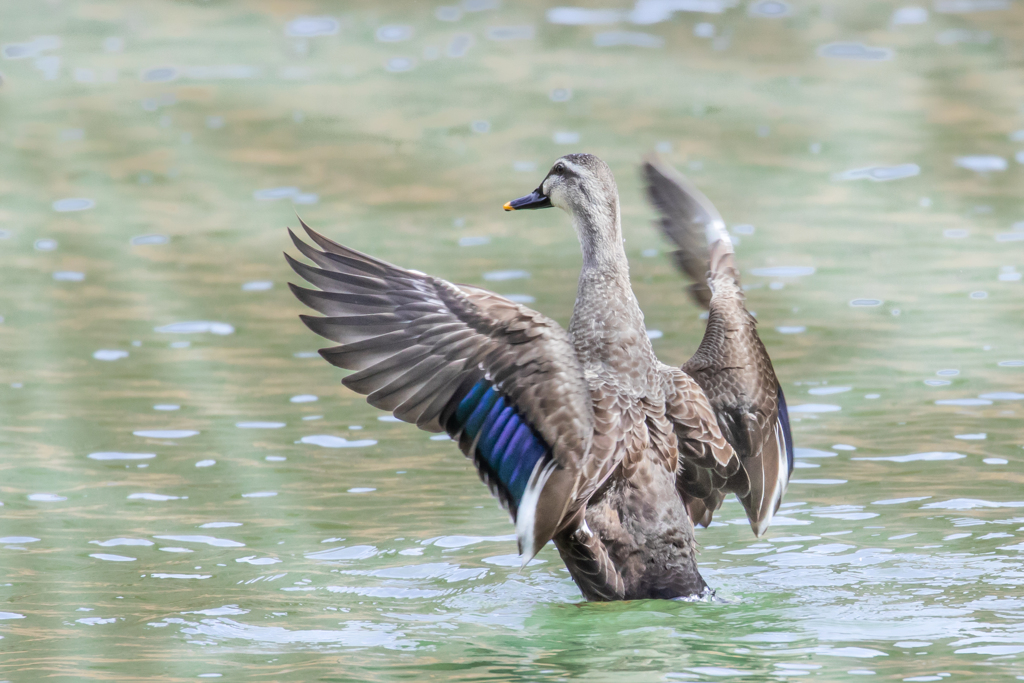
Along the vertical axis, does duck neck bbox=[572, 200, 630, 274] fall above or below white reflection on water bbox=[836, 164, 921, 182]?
above

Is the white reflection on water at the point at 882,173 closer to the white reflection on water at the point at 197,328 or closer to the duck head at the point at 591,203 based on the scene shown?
the white reflection on water at the point at 197,328

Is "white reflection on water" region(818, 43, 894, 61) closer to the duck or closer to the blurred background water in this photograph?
the blurred background water

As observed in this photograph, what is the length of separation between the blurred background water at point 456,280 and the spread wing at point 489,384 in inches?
28.2

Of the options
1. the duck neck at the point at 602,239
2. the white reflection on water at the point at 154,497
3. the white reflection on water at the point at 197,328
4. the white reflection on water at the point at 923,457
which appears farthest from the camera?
the white reflection on water at the point at 197,328

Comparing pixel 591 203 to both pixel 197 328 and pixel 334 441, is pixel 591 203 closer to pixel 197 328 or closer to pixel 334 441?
pixel 334 441

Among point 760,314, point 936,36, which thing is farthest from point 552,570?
point 936,36

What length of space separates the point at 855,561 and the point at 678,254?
90.9 inches

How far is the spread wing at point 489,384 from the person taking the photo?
7.42 m

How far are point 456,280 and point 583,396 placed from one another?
6791mm

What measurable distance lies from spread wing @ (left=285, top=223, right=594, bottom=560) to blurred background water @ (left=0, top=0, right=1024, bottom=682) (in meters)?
0.72

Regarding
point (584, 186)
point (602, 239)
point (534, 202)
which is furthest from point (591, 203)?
point (534, 202)

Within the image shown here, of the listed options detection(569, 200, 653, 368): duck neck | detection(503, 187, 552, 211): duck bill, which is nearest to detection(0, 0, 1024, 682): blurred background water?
detection(569, 200, 653, 368): duck neck

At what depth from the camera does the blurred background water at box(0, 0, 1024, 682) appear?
7.43 m

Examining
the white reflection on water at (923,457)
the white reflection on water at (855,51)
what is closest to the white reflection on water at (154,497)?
the white reflection on water at (923,457)
